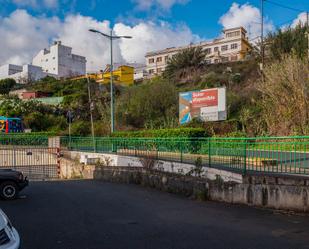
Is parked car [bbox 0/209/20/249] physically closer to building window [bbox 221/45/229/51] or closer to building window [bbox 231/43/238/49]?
building window [bbox 231/43/238/49]

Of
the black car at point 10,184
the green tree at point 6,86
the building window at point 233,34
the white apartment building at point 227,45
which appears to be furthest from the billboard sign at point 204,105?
the building window at point 233,34

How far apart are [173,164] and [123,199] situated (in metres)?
2.55

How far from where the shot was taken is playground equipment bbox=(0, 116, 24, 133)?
3841 centimetres

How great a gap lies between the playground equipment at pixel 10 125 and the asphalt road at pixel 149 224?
30557 mm

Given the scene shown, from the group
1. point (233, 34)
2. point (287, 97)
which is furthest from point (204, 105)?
point (233, 34)

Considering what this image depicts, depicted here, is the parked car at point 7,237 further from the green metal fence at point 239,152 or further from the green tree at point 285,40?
the green tree at point 285,40

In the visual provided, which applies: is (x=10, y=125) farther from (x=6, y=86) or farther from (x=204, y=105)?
(x=6, y=86)

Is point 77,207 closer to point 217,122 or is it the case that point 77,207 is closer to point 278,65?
point 278,65

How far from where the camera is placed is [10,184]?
1062cm

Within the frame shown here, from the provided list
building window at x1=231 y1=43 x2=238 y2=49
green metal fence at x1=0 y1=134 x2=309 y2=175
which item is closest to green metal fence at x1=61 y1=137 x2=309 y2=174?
green metal fence at x1=0 y1=134 x2=309 y2=175

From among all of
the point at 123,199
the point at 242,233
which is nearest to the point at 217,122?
the point at 123,199

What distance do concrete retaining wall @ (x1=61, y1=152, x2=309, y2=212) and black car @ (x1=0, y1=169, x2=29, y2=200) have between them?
486 centimetres

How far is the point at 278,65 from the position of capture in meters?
22.1

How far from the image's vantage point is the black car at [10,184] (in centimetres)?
1048
